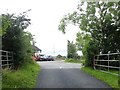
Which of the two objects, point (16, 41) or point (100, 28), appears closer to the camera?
point (16, 41)

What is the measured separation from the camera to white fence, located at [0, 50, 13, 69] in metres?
21.1

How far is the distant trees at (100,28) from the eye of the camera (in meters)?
30.0

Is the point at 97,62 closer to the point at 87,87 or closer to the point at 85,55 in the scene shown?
the point at 85,55

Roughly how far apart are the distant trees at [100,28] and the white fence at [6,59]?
7998 millimetres

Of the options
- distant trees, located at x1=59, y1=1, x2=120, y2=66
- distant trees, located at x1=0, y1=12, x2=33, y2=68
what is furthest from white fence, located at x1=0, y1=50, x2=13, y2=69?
distant trees, located at x1=59, y1=1, x2=120, y2=66

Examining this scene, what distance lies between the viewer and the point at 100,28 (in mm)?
31109

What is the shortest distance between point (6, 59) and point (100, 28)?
38.5 feet

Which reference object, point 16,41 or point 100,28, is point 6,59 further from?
point 100,28

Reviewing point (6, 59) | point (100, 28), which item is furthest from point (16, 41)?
point (100, 28)

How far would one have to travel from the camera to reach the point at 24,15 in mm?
27188

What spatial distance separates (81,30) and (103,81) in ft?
46.7

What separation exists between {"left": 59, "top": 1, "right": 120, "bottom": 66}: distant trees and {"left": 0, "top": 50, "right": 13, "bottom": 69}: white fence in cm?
800

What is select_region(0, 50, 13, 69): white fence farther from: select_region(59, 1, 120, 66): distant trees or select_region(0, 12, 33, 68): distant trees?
select_region(59, 1, 120, 66): distant trees

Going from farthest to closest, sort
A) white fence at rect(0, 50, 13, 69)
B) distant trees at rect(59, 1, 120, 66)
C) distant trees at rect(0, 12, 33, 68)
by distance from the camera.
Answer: distant trees at rect(59, 1, 120, 66) → distant trees at rect(0, 12, 33, 68) → white fence at rect(0, 50, 13, 69)
